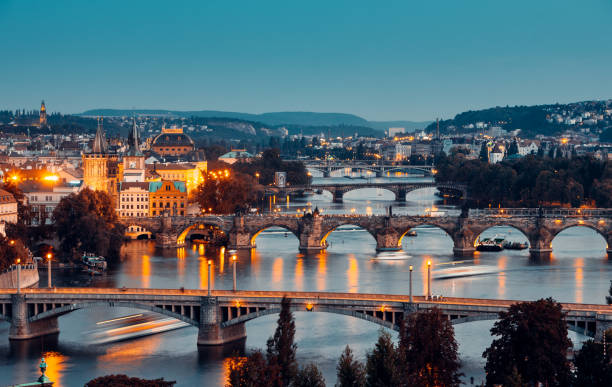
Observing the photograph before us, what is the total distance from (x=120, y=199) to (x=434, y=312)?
37436 mm

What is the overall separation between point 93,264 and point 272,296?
17.1m

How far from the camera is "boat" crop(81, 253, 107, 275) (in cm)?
4616

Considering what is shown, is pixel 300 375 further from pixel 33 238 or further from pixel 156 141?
pixel 156 141

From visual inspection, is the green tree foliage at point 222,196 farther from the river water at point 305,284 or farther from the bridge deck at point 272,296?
the bridge deck at point 272,296

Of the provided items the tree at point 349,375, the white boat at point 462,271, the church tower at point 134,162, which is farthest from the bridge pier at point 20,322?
the church tower at point 134,162

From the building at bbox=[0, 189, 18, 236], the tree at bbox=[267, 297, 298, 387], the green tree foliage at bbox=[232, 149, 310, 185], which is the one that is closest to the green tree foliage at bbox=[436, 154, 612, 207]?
the green tree foliage at bbox=[232, 149, 310, 185]

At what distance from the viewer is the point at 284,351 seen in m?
26.1

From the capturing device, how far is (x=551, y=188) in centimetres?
6894

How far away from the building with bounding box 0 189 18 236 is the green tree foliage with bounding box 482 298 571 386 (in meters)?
26.9

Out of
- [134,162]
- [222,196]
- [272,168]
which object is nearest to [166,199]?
[222,196]

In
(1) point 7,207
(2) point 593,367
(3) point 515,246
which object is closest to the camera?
(2) point 593,367

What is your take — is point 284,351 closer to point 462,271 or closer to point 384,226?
point 462,271

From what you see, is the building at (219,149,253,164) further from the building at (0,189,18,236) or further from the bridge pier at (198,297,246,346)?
the bridge pier at (198,297,246,346)

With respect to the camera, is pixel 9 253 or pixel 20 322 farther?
pixel 9 253
